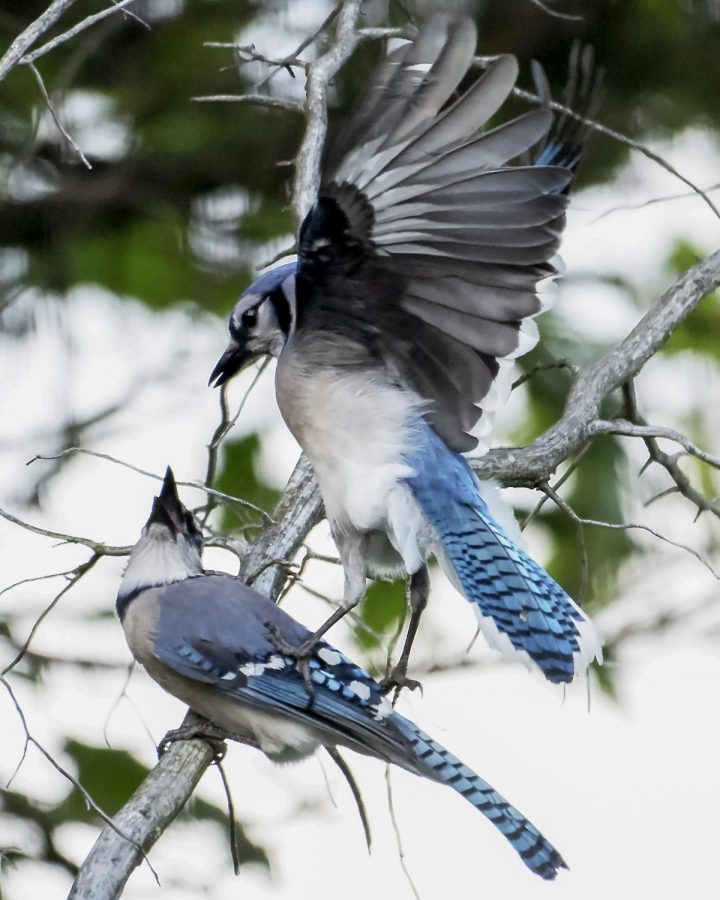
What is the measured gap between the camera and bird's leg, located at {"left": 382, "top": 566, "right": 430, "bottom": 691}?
2748mm

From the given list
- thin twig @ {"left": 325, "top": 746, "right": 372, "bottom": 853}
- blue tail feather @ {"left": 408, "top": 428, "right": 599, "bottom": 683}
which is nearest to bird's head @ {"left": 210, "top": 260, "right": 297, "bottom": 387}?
blue tail feather @ {"left": 408, "top": 428, "right": 599, "bottom": 683}

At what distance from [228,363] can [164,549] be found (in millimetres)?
404

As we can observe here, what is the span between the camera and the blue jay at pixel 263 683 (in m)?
2.47

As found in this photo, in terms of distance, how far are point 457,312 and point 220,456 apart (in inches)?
47.7

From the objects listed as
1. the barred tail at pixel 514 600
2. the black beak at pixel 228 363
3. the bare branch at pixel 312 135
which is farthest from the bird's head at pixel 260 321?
the barred tail at pixel 514 600

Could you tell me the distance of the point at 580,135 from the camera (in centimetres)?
279

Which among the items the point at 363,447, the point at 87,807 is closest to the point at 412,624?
the point at 363,447

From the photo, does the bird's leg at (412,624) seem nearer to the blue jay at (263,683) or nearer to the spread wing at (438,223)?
the blue jay at (263,683)

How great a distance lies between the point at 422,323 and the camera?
252 centimetres

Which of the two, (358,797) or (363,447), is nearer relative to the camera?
(358,797)

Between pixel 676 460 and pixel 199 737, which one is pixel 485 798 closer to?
pixel 199 737

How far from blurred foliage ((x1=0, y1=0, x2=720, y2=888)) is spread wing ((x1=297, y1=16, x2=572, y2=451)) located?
2.78 ft

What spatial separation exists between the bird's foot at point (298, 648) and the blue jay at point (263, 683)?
0.01m

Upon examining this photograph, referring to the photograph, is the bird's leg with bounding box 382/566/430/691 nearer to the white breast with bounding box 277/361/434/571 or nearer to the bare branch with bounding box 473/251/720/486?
the white breast with bounding box 277/361/434/571
